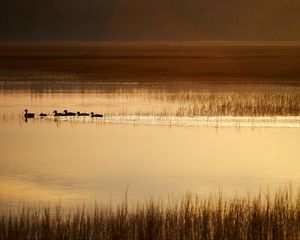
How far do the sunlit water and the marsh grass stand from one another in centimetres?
259

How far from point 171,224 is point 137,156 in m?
8.69

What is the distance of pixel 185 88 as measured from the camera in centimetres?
4034

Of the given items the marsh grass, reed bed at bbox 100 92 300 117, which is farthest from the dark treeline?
the marsh grass

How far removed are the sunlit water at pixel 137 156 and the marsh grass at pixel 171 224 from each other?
2.59 metres

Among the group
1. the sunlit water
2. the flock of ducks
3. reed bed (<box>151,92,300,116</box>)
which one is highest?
reed bed (<box>151,92,300,116</box>)

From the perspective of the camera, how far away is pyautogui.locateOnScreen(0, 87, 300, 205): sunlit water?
54.1 ft

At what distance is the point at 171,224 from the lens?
1217cm

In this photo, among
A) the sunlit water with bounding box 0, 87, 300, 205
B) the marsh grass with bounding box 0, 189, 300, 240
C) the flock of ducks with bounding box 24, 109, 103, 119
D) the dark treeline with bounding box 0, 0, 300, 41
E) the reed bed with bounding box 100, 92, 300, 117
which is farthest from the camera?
the dark treeline with bounding box 0, 0, 300, 41

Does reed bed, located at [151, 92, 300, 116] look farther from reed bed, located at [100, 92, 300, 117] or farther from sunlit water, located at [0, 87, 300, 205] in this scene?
sunlit water, located at [0, 87, 300, 205]

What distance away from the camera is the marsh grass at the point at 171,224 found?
11.7 meters

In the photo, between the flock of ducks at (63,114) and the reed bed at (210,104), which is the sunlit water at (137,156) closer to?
the flock of ducks at (63,114)

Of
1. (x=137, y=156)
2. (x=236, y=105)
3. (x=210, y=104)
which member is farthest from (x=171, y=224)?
(x=210, y=104)

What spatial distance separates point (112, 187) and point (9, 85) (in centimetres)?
2400

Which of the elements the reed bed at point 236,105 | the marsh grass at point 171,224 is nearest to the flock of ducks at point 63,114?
the reed bed at point 236,105
